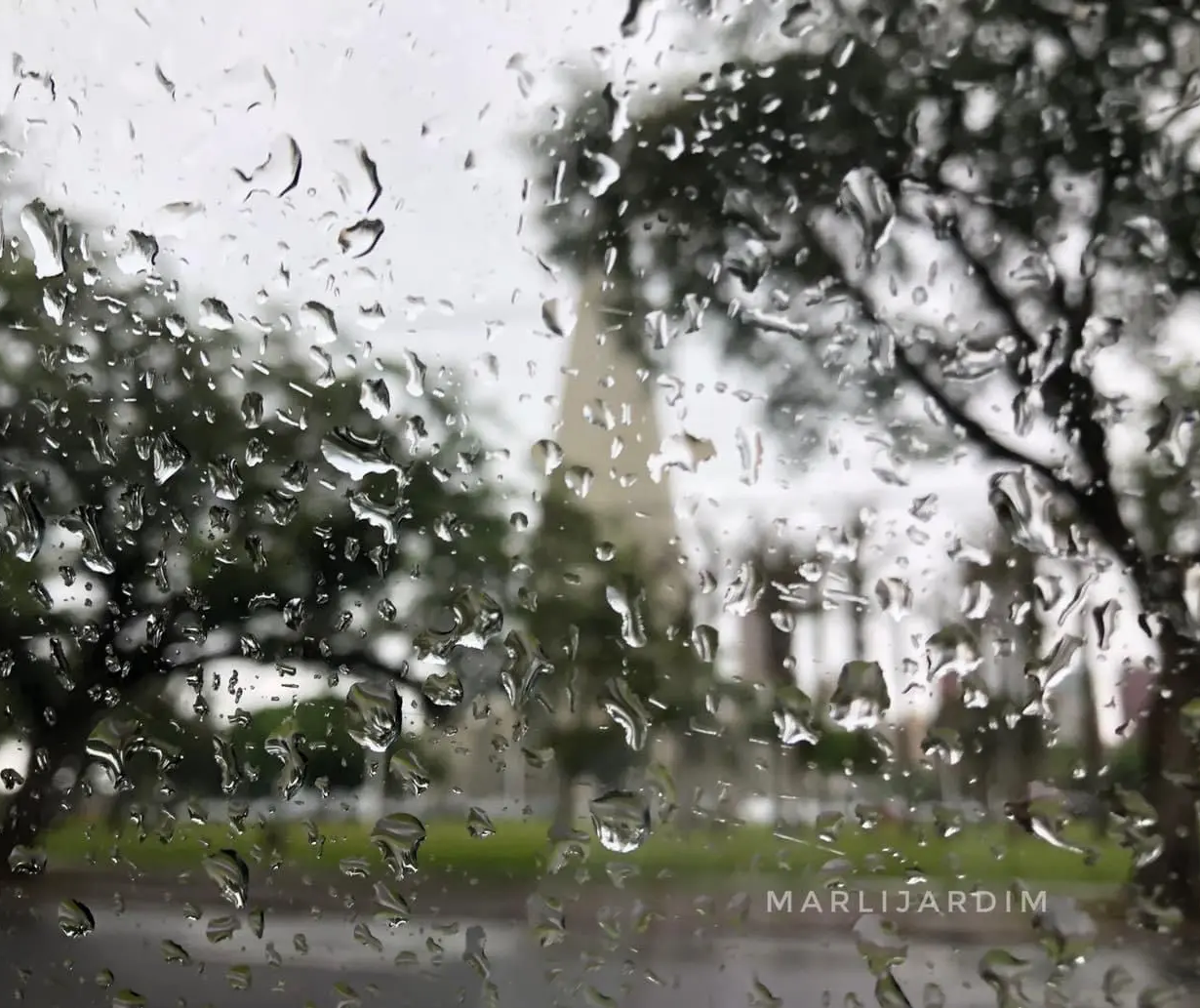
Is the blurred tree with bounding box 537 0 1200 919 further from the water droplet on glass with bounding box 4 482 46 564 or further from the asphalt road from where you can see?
the water droplet on glass with bounding box 4 482 46 564

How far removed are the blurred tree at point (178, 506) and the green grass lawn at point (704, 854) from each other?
116 mm

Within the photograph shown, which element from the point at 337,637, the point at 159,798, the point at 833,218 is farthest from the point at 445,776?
the point at 833,218

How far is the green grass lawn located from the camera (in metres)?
0.61

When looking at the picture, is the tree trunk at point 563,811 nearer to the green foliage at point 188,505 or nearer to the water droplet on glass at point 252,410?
the green foliage at point 188,505

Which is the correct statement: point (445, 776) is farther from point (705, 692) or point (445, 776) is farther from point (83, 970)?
point (83, 970)

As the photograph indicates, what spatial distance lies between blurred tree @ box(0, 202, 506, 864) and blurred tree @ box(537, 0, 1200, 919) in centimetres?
21

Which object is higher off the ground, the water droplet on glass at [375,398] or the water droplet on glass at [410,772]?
the water droplet on glass at [375,398]

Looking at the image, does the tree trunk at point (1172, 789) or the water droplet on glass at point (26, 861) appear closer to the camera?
the tree trunk at point (1172, 789)

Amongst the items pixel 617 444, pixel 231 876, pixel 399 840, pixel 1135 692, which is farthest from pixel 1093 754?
pixel 231 876

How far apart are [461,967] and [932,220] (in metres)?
0.65

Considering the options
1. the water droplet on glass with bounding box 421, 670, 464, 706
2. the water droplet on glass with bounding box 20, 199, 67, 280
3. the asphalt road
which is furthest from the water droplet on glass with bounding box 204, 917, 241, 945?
the water droplet on glass with bounding box 20, 199, 67, 280

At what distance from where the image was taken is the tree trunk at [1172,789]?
60cm

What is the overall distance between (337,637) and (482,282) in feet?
0.97

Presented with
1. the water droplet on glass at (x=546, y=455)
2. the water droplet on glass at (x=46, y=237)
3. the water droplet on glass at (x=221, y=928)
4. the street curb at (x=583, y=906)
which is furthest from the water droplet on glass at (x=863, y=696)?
the water droplet on glass at (x=46, y=237)
